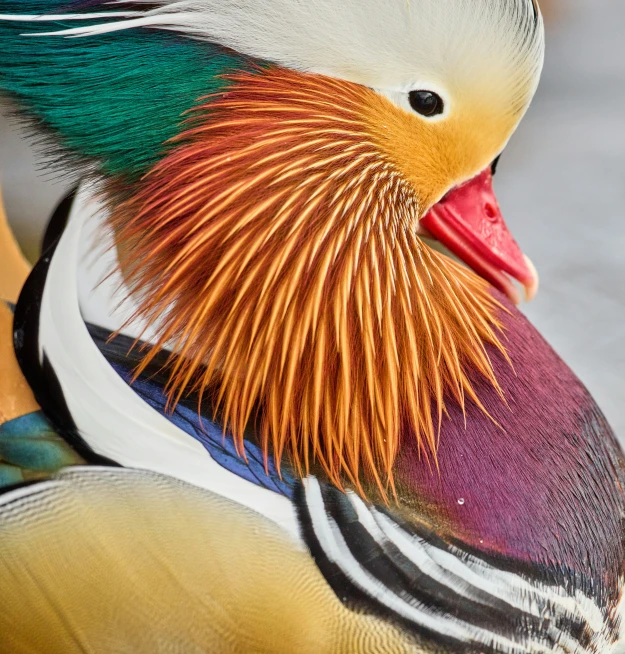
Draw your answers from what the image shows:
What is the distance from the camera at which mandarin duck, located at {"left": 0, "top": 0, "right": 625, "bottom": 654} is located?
703 mm

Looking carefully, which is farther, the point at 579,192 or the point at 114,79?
the point at 579,192

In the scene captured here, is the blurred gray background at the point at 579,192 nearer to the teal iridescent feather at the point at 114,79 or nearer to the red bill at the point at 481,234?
the red bill at the point at 481,234

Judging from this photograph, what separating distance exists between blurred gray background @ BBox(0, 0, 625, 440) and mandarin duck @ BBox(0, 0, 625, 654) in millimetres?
675

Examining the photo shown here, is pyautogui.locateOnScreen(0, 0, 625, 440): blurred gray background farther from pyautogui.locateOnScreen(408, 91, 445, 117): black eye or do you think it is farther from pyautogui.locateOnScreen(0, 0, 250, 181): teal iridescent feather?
pyautogui.locateOnScreen(0, 0, 250, 181): teal iridescent feather

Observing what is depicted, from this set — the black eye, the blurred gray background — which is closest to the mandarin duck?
the black eye

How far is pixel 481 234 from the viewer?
0.86 m

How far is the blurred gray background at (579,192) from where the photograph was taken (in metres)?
1.46

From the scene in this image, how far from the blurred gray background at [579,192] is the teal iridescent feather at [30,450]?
0.87 meters

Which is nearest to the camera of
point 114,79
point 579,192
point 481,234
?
point 114,79

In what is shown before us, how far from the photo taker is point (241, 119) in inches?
28.1

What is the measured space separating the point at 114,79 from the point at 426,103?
0.25 m

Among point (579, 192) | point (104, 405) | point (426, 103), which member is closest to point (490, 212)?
point (426, 103)

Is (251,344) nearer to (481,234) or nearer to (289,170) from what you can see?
(289,170)

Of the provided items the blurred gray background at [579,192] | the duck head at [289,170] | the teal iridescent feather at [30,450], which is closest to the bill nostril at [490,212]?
the duck head at [289,170]
